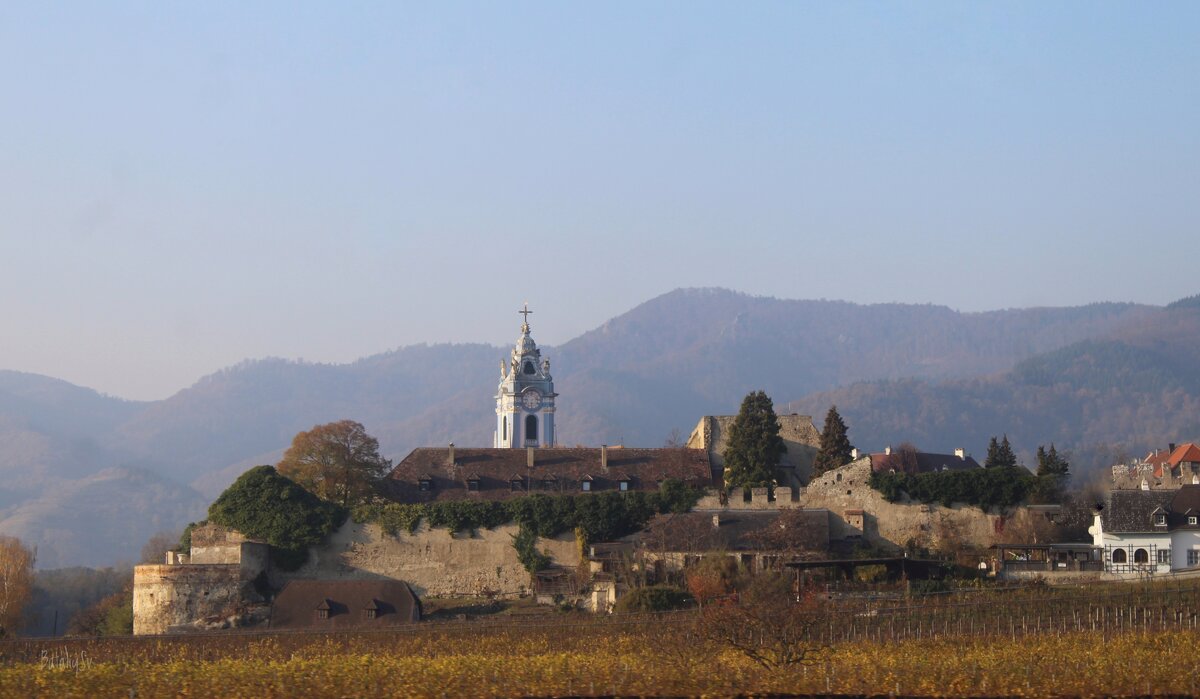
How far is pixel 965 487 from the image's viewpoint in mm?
66250

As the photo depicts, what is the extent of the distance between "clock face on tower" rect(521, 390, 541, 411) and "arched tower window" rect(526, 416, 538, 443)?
56 cm

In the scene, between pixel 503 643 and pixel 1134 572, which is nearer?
pixel 503 643

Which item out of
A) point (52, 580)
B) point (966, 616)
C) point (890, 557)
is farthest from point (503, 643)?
point (52, 580)

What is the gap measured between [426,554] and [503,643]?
16091 mm

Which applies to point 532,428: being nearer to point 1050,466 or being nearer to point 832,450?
point 832,450

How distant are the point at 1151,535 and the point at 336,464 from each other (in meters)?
30.8

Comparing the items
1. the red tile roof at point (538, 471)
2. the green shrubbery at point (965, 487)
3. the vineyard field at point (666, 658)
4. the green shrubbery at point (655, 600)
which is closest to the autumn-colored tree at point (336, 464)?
the red tile roof at point (538, 471)

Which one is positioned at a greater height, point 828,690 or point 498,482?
point 498,482

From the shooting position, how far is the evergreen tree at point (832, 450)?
236 ft

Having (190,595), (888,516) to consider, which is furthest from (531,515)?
(888,516)

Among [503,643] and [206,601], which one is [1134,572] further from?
[206,601]

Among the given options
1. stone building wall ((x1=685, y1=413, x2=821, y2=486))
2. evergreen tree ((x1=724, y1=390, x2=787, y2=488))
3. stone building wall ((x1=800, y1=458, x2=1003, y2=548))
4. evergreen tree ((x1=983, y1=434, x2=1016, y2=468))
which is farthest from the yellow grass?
evergreen tree ((x1=983, y1=434, x2=1016, y2=468))

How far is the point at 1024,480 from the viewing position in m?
66.4

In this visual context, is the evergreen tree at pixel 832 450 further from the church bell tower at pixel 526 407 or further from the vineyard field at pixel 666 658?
the church bell tower at pixel 526 407
